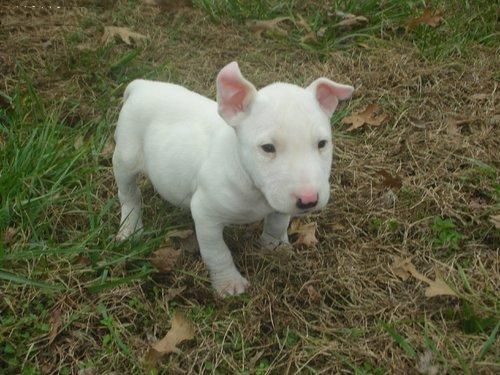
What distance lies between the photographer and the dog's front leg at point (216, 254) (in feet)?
10.5

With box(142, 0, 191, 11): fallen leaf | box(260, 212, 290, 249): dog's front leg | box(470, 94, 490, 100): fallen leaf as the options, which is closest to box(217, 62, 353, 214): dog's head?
box(260, 212, 290, 249): dog's front leg

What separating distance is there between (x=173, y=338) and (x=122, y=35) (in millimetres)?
3286

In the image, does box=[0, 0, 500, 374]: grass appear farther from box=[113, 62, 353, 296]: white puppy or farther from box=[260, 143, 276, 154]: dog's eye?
box=[260, 143, 276, 154]: dog's eye

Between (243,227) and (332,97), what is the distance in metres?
1.18

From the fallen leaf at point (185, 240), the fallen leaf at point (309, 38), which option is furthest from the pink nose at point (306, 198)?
the fallen leaf at point (309, 38)

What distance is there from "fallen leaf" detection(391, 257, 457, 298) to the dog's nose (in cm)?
105

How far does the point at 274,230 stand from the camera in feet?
11.7

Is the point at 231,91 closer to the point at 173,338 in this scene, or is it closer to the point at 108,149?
the point at 173,338

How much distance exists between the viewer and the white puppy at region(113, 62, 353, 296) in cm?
264

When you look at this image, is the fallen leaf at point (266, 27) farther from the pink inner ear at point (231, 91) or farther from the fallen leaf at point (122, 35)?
the pink inner ear at point (231, 91)

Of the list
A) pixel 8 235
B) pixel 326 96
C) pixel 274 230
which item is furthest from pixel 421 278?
pixel 8 235

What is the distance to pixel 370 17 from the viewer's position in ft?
18.6

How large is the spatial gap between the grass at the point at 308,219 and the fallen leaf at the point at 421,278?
0.20 ft

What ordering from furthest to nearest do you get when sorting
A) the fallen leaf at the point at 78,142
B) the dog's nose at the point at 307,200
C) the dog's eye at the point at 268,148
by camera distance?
the fallen leaf at the point at 78,142 → the dog's eye at the point at 268,148 → the dog's nose at the point at 307,200
